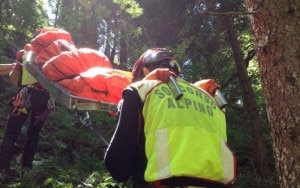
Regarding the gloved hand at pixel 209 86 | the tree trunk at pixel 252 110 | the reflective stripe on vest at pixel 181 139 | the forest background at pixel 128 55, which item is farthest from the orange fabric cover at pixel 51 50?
the tree trunk at pixel 252 110

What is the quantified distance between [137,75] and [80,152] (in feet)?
15.3

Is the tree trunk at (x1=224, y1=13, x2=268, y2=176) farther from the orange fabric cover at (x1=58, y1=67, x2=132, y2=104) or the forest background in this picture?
the orange fabric cover at (x1=58, y1=67, x2=132, y2=104)

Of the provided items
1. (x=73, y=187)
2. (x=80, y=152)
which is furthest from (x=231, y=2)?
(x=73, y=187)

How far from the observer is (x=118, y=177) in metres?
2.70

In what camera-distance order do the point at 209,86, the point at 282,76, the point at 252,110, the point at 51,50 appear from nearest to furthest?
the point at 282,76
the point at 209,86
the point at 51,50
the point at 252,110

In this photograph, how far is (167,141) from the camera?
2463mm

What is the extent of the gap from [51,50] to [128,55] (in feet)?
13.7

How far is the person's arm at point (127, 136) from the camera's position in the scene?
8.50 feet

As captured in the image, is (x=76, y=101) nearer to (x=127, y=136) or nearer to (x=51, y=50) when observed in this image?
(x=51, y=50)

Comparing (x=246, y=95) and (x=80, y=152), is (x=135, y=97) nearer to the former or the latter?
(x=80, y=152)

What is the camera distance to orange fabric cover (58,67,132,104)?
13.8 ft

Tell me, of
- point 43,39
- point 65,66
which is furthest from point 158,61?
point 43,39

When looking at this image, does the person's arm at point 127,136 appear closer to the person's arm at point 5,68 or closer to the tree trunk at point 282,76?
the tree trunk at point 282,76

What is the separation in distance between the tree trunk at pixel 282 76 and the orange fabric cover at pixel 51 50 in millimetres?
2723
